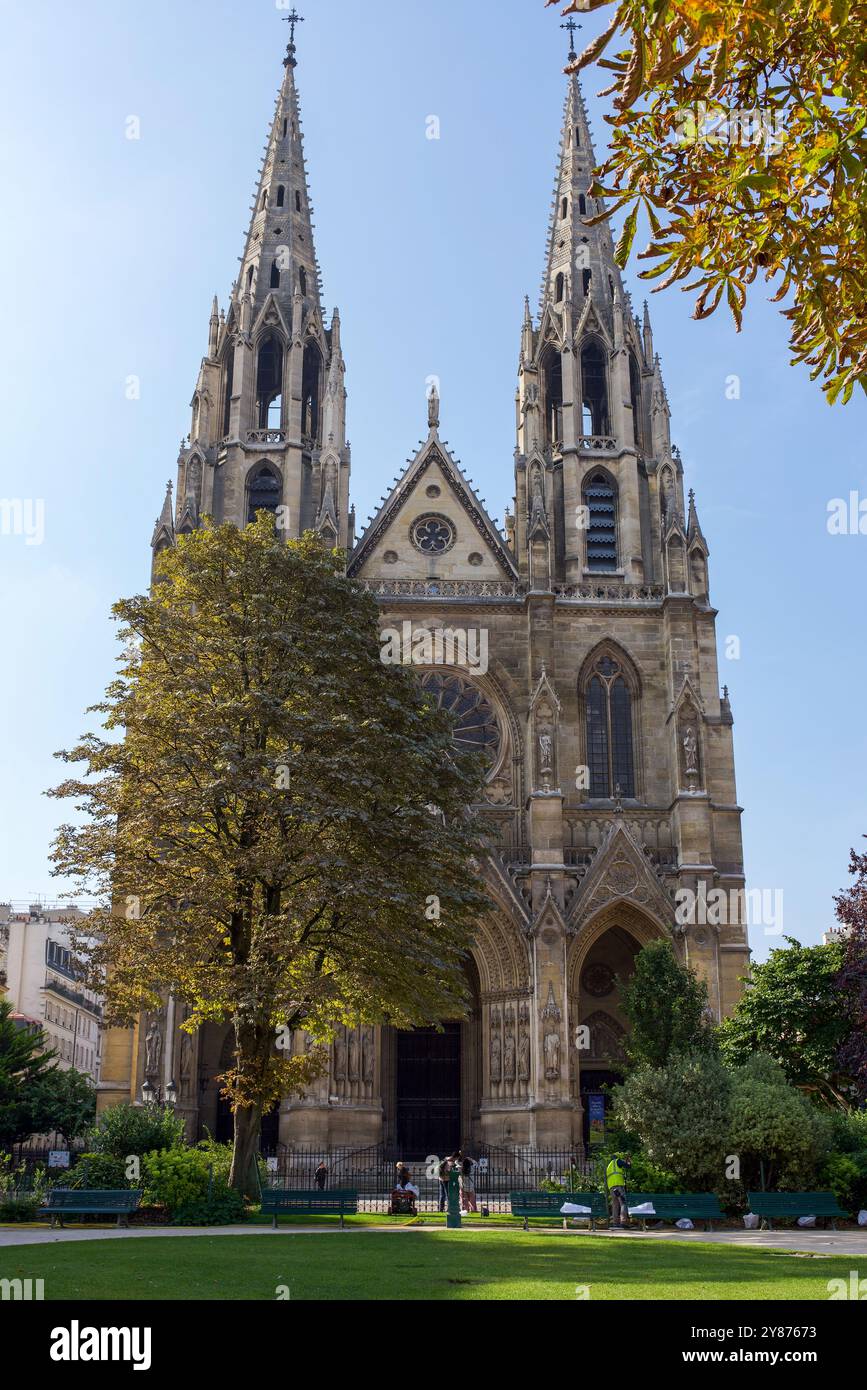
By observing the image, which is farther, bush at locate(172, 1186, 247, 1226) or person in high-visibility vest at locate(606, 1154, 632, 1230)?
person in high-visibility vest at locate(606, 1154, 632, 1230)

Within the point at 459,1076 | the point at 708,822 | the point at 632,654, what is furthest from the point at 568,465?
the point at 459,1076

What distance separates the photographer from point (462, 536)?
40656 millimetres

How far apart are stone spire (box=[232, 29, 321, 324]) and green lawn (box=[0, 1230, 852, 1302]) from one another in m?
33.9

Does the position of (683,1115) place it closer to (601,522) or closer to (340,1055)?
(340,1055)

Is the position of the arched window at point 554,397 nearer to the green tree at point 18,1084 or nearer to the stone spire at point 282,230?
the stone spire at point 282,230

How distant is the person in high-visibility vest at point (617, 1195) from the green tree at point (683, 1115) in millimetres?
1825

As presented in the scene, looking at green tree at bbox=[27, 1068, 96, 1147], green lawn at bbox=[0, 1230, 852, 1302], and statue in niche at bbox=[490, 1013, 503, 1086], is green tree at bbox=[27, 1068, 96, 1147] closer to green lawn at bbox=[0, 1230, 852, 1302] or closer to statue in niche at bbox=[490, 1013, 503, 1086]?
statue in niche at bbox=[490, 1013, 503, 1086]

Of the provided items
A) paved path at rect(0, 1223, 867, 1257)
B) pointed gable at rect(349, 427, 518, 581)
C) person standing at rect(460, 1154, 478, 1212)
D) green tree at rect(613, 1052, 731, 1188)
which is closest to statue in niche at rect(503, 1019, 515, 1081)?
person standing at rect(460, 1154, 478, 1212)

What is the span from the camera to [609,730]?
38.4 metres

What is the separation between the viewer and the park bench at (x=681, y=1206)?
20891 millimetres

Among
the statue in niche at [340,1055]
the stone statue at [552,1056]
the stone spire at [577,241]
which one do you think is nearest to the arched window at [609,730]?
the stone statue at [552,1056]

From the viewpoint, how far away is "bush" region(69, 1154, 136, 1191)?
22125mm
